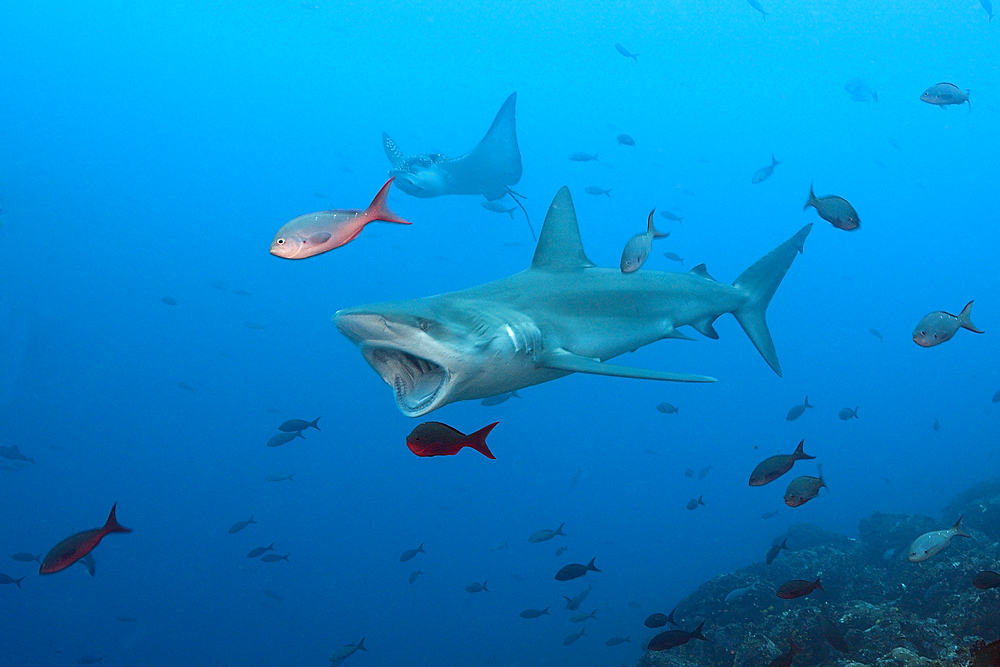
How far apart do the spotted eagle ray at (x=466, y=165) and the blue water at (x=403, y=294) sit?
17108 millimetres

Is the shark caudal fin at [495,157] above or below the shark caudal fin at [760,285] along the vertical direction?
above

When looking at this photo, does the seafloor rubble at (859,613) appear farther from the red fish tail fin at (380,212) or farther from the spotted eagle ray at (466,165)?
the spotted eagle ray at (466,165)

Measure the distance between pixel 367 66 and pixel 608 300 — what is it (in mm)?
66136

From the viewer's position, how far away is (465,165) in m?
11.1

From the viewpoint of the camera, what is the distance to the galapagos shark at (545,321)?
247 centimetres

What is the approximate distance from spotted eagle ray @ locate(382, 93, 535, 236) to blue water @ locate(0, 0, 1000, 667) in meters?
17.1

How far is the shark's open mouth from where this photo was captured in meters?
2.57

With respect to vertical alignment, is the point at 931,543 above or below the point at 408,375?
below

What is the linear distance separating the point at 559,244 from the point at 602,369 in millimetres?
1619

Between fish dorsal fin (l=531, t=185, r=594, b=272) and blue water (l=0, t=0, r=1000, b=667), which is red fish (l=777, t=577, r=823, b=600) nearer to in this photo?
fish dorsal fin (l=531, t=185, r=594, b=272)

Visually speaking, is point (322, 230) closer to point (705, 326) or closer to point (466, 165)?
point (705, 326)

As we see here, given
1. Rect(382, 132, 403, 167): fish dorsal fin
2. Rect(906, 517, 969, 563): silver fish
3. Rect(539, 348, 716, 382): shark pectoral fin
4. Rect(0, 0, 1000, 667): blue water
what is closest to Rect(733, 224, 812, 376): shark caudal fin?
Rect(906, 517, 969, 563): silver fish

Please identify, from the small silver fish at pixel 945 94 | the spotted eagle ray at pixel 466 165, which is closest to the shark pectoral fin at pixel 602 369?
the small silver fish at pixel 945 94

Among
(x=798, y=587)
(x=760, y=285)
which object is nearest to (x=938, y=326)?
(x=760, y=285)
